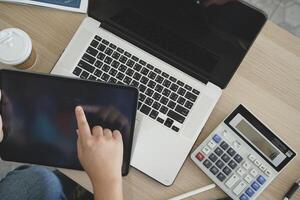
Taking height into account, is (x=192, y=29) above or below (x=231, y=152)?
above

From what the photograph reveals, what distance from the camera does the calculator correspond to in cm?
78

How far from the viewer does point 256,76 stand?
852 millimetres

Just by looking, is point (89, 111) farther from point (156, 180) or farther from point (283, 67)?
point (283, 67)

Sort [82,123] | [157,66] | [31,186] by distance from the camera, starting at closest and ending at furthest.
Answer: [82,123]
[157,66]
[31,186]

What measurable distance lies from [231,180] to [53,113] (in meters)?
0.36

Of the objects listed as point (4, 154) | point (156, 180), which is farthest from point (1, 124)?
point (156, 180)

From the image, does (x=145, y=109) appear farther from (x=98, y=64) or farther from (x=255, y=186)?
(x=255, y=186)

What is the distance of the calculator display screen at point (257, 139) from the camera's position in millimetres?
779

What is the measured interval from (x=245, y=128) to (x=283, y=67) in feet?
0.55

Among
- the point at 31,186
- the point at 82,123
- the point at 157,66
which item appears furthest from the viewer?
the point at 31,186

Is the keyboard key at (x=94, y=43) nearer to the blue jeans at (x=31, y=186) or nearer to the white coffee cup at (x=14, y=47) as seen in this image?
the white coffee cup at (x=14, y=47)

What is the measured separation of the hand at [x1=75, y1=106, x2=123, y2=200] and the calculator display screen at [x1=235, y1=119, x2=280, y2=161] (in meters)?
0.24

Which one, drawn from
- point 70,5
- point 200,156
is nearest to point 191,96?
point 200,156

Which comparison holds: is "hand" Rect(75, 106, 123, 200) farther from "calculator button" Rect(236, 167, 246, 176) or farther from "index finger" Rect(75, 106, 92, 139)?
"calculator button" Rect(236, 167, 246, 176)
